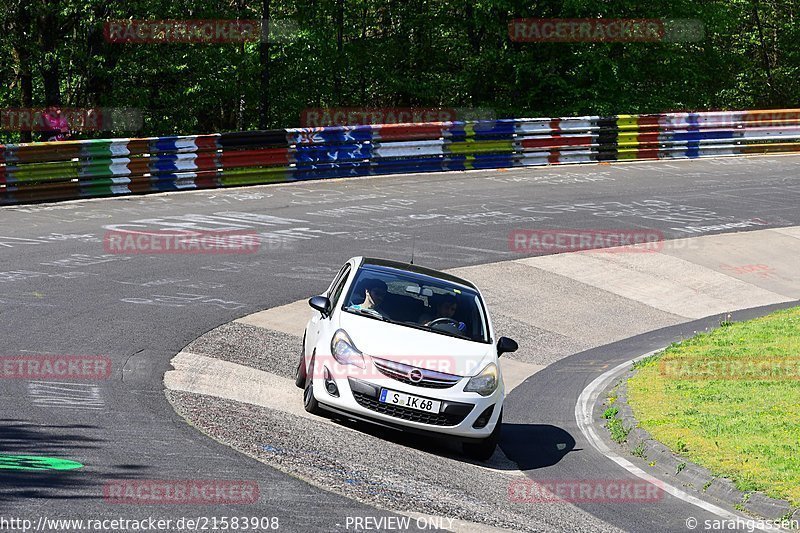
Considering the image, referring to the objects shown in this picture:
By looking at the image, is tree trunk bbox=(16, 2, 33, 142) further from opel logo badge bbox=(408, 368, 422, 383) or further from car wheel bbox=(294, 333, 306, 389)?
opel logo badge bbox=(408, 368, 422, 383)

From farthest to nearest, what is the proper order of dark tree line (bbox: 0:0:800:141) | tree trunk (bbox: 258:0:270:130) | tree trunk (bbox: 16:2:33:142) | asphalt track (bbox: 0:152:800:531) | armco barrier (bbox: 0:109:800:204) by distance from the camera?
tree trunk (bbox: 258:0:270:130) → dark tree line (bbox: 0:0:800:141) → tree trunk (bbox: 16:2:33:142) → armco barrier (bbox: 0:109:800:204) → asphalt track (bbox: 0:152:800:531)

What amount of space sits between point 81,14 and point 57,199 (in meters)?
10.1

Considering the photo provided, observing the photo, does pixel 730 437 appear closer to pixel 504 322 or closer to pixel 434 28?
pixel 504 322

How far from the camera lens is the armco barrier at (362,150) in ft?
73.3

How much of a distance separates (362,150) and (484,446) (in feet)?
55.1

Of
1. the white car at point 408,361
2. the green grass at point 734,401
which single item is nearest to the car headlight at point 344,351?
the white car at point 408,361

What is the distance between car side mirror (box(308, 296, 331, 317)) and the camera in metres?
11.3

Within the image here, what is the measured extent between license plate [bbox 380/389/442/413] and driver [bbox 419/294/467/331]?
116 cm

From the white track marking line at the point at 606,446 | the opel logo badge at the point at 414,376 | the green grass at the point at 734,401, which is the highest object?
the opel logo badge at the point at 414,376

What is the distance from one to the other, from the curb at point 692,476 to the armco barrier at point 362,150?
1384 cm

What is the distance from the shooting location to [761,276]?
69.1 ft

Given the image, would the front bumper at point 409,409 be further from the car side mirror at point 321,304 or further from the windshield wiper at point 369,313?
the car side mirror at point 321,304

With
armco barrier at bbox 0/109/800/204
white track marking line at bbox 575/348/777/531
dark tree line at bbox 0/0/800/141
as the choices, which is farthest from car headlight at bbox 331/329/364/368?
dark tree line at bbox 0/0/800/141

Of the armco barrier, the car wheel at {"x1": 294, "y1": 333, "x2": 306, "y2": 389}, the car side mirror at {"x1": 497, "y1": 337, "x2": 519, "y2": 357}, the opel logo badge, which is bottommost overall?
the car wheel at {"x1": 294, "y1": 333, "x2": 306, "y2": 389}
